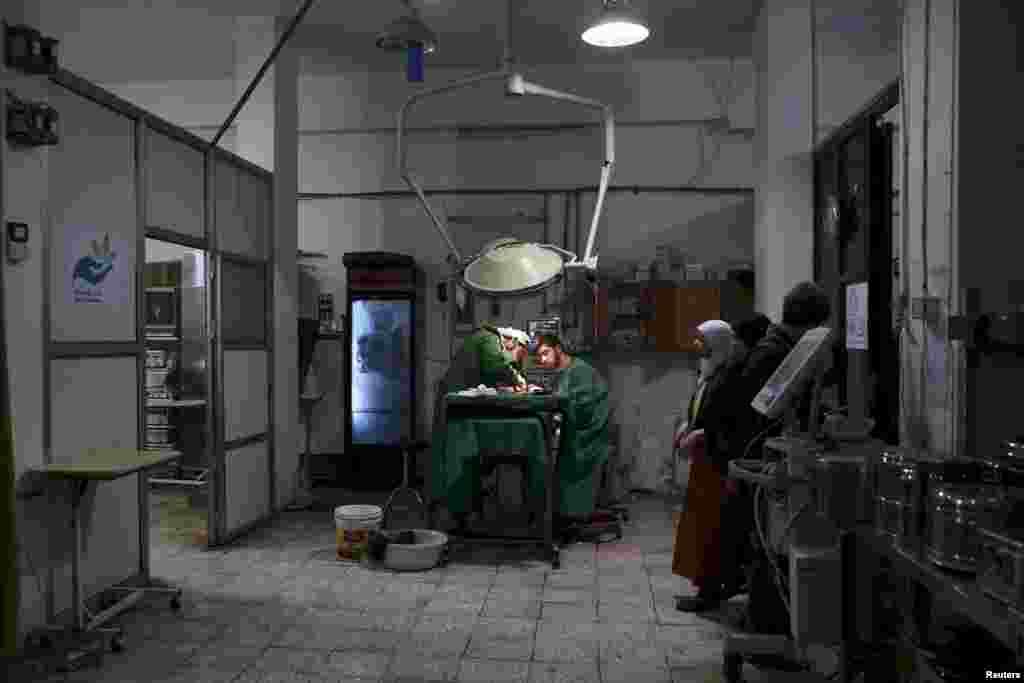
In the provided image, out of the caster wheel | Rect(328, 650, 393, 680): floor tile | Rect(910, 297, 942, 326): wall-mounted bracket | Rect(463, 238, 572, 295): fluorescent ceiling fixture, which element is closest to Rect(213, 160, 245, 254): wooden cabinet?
Rect(463, 238, 572, 295): fluorescent ceiling fixture

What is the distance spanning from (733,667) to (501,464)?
2.39m

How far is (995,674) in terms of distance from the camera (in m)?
1.64

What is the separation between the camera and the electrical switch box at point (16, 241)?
2.81 meters

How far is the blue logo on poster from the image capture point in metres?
3.23

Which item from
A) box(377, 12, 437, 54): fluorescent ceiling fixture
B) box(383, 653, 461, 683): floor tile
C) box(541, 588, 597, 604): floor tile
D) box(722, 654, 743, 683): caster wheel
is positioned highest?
box(377, 12, 437, 54): fluorescent ceiling fixture

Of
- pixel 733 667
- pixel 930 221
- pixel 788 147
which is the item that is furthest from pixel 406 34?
pixel 733 667

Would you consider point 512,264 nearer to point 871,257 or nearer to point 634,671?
point 871,257

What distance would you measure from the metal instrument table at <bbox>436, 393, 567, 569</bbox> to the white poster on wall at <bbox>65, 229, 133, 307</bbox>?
177cm

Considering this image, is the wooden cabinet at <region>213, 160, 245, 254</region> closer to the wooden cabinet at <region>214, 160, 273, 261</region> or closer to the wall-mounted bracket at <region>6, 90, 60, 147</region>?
the wooden cabinet at <region>214, 160, 273, 261</region>

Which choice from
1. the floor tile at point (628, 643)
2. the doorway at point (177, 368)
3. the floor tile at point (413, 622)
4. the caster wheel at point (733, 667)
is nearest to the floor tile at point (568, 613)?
the floor tile at point (413, 622)

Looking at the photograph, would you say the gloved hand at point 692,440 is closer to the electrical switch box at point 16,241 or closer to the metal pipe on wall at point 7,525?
the metal pipe on wall at point 7,525

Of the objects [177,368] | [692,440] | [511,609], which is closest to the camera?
[692,440]

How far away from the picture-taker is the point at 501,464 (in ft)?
16.3

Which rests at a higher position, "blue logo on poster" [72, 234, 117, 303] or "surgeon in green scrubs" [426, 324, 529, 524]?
"blue logo on poster" [72, 234, 117, 303]
